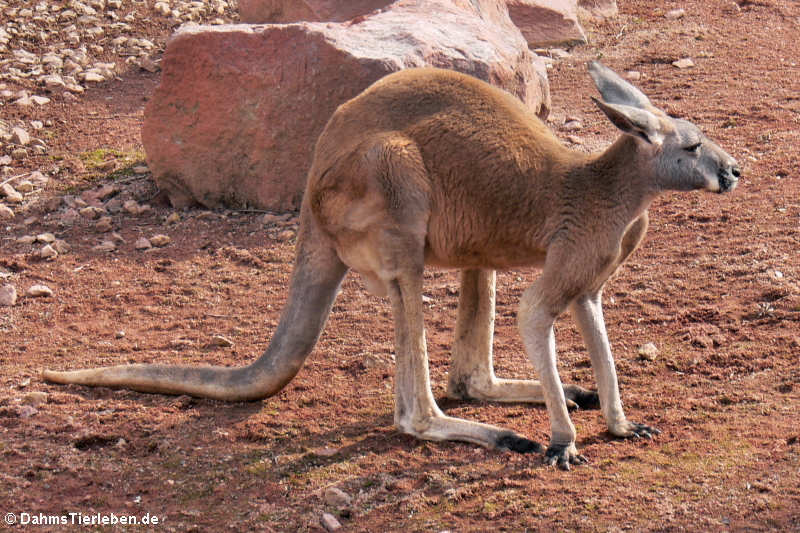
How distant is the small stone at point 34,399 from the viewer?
17.2 feet

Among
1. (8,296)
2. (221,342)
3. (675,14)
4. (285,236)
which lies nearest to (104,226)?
(8,296)

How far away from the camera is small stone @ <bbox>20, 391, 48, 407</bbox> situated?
5.25 metres

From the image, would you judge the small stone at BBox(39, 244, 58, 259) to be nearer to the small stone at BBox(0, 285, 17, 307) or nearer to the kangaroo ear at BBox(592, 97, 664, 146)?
the small stone at BBox(0, 285, 17, 307)

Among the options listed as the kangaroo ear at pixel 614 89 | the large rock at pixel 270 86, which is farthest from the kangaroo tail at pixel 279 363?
the large rock at pixel 270 86

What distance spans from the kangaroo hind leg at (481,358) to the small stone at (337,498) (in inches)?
43.0

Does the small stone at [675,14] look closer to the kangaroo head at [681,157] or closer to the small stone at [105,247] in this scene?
the small stone at [105,247]

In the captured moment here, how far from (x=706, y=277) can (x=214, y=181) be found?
345cm

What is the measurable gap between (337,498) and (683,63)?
6.58 m

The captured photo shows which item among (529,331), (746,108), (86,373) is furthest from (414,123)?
(746,108)

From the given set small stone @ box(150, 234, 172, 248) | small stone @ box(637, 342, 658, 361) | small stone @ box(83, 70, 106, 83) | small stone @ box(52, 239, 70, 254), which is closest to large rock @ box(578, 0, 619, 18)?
small stone @ box(83, 70, 106, 83)

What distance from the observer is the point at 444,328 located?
6.22 m

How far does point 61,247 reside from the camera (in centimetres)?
727

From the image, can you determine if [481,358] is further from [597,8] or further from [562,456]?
[597,8]

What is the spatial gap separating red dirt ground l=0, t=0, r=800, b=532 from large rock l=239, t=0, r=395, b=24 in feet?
6.60
